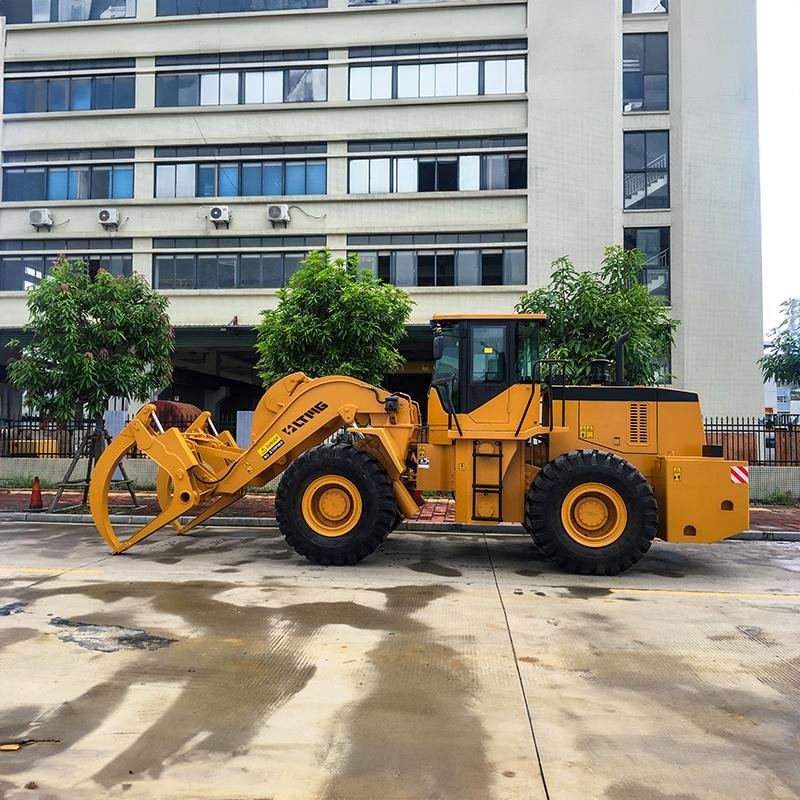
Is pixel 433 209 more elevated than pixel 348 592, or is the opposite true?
pixel 433 209

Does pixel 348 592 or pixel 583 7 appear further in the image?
pixel 583 7

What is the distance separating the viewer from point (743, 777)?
3336mm

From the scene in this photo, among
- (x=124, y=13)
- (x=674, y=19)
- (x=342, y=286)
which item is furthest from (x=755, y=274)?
(x=124, y=13)

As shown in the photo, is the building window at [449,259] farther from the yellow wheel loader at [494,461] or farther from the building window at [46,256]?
the yellow wheel loader at [494,461]

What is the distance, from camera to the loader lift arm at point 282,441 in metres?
8.75

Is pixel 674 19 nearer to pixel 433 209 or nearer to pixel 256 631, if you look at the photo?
pixel 433 209

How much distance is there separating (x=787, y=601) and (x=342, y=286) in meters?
10.2

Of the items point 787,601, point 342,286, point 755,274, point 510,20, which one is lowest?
point 787,601

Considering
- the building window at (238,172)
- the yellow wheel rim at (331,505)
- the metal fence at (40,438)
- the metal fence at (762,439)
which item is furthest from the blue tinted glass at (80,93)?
the metal fence at (762,439)

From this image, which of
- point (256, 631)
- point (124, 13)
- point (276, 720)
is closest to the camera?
point (276, 720)

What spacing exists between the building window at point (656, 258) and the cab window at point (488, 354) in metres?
18.1

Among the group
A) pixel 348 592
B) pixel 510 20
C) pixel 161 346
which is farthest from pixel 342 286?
pixel 510 20

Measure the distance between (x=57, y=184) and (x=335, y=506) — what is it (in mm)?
23197

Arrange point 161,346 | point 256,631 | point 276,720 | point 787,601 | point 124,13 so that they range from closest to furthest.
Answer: point 276,720 → point 256,631 → point 787,601 → point 161,346 → point 124,13
